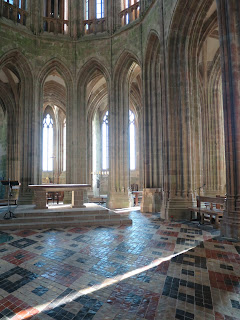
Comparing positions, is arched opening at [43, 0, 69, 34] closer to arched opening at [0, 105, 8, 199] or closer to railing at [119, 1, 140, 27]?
railing at [119, 1, 140, 27]

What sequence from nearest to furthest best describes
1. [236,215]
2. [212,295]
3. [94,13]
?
[212,295], [236,215], [94,13]

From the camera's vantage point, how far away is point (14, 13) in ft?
44.0

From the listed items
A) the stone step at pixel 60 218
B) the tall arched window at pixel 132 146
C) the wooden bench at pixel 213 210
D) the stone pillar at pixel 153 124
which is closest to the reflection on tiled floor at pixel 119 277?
the wooden bench at pixel 213 210

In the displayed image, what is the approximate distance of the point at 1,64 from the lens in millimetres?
12906

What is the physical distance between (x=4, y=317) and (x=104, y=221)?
17.8ft

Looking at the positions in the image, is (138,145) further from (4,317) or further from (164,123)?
(4,317)

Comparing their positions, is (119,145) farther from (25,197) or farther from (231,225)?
(231,225)

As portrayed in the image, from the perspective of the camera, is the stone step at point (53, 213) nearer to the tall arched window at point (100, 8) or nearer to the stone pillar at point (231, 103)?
the stone pillar at point (231, 103)

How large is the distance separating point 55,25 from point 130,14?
4954 millimetres

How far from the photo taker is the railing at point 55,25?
577 inches

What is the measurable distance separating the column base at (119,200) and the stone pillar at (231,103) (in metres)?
7.65

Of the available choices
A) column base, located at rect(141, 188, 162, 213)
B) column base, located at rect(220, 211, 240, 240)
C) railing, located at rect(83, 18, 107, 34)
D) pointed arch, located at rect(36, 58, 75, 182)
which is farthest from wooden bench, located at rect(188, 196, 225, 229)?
railing, located at rect(83, 18, 107, 34)

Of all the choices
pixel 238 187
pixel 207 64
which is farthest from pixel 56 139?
pixel 238 187

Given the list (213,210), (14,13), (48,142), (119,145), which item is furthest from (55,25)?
(213,210)
